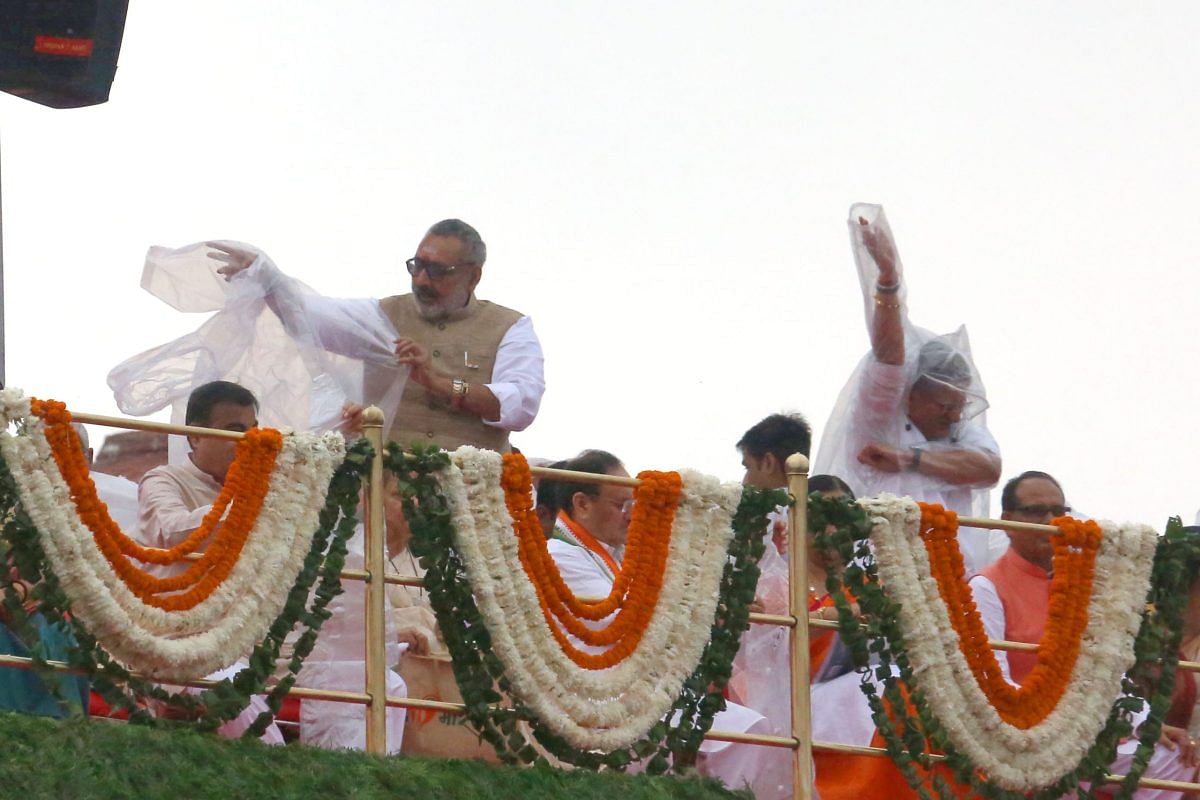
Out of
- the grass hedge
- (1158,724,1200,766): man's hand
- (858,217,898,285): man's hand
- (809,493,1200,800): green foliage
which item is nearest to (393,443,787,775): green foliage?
the grass hedge

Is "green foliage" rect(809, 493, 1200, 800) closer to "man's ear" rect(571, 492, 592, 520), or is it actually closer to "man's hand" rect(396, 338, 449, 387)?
"man's ear" rect(571, 492, 592, 520)

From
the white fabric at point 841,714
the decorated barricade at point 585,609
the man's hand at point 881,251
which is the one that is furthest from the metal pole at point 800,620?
the man's hand at point 881,251

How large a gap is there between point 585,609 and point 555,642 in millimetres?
166

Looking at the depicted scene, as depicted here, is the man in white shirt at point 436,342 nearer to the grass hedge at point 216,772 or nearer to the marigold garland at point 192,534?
the marigold garland at point 192,534

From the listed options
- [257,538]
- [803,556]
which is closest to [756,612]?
[803,556]

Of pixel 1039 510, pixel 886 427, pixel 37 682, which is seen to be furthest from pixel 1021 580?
pixel 37 682

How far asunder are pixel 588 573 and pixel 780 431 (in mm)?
1080

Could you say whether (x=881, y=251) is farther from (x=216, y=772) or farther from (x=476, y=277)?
(x=216, y=772)

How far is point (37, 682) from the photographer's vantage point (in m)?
5.84

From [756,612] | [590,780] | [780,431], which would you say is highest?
[780,431]

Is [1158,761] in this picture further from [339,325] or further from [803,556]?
[339,325]

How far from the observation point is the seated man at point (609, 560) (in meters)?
6.77

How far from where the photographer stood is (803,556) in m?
6.79

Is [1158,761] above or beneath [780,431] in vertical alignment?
beneath
